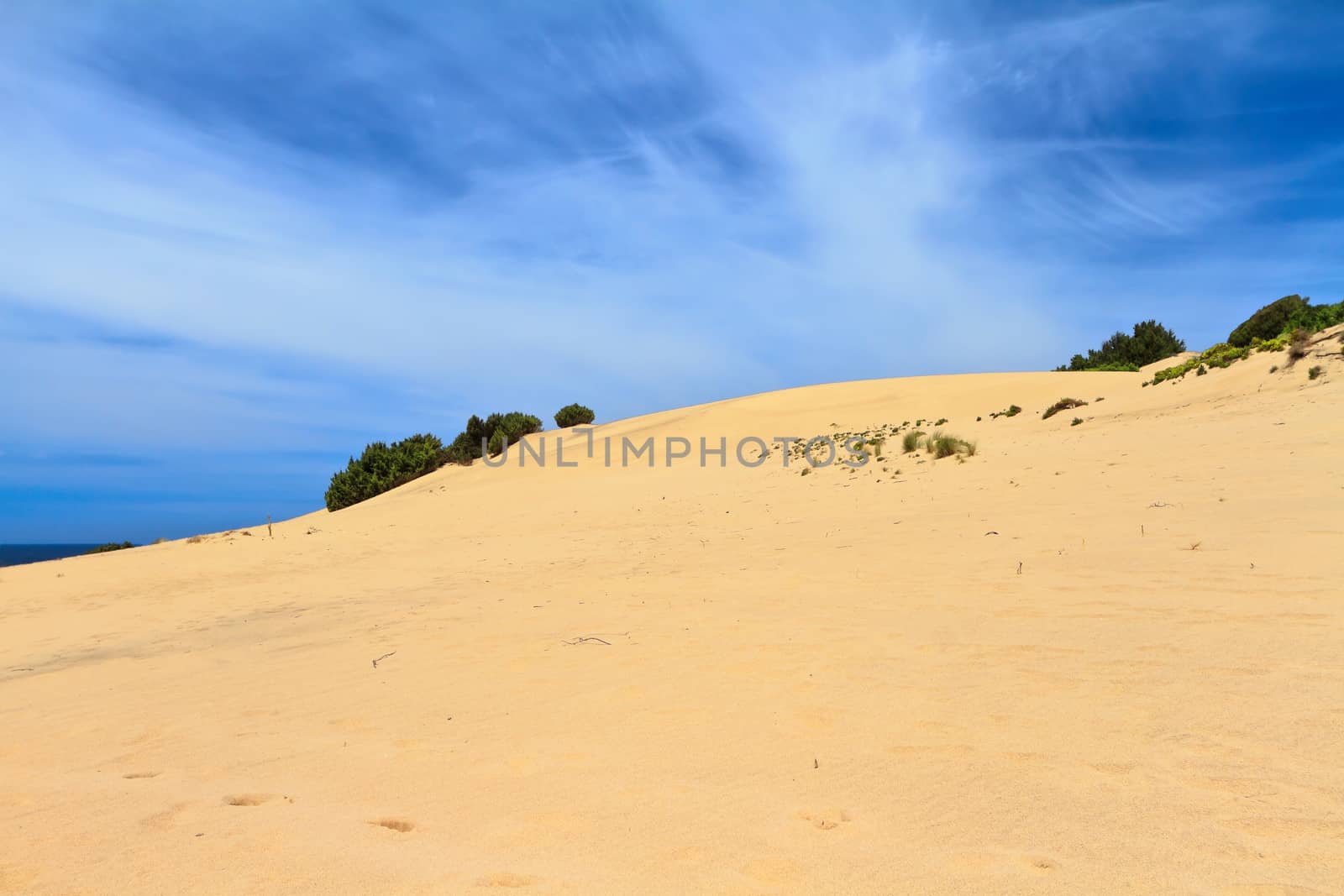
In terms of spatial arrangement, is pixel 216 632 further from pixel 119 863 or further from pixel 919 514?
pixel 919 514

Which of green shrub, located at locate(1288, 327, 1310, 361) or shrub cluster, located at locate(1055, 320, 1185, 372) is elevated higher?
shrub cluster, located at locate(1055, 320, 1185, 372)

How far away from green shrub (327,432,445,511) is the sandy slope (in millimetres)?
17674

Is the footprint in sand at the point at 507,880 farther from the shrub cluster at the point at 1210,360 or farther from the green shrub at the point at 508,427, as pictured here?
the green shrub at the point at 508,427

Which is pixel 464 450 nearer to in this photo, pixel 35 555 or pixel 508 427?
pixel 508 427

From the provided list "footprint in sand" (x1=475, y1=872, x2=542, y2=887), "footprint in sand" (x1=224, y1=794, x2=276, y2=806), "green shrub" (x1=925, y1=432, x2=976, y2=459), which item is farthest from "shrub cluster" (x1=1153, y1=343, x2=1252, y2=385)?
"footprint in sand" (x1=224, y1=794, x2=276, y2=806)

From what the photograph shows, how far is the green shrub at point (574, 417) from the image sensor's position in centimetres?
3322

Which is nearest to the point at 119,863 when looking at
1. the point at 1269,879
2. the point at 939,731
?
the point at 939,731

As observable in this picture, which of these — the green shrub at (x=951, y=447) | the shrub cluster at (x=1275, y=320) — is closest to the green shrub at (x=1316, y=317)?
the shrub cluster at (x=1275, y=320)

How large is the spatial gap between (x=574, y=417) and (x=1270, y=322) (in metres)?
24.6

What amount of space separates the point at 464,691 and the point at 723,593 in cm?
277

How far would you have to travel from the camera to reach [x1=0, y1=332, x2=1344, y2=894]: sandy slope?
2.24 m

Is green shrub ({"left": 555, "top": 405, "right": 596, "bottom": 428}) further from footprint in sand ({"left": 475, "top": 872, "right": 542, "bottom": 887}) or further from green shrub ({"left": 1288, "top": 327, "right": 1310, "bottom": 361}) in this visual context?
footprint in sand ({"left": 475, "top": 872, "right": 542, "bottom": 887})

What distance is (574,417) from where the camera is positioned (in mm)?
33312

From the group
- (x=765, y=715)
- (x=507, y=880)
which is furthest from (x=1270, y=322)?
(x=507, y=880)
